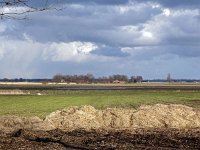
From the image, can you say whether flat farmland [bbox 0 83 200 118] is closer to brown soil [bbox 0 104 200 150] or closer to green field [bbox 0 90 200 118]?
green field [bbox 0 90 200 118]

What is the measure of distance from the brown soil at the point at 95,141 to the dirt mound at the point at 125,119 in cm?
502

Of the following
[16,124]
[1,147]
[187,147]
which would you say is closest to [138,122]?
[16,124]

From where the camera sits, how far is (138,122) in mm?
29453

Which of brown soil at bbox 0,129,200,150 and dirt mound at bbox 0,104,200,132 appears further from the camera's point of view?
dirt mound at bbox 0,104,200,132

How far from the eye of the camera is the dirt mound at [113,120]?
28109mm

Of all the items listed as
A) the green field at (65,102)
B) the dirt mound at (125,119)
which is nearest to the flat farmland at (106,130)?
the dirt mound at (125,119)

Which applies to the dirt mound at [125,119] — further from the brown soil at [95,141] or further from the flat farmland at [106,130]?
the brown soil at [95,141]

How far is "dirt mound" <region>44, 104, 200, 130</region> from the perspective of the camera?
95.2 feet

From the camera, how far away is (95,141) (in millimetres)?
20219

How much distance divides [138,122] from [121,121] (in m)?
0.98

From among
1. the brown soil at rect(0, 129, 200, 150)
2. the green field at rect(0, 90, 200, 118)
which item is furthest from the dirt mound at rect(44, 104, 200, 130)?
the green field at rect(0, 90, 200, 118)

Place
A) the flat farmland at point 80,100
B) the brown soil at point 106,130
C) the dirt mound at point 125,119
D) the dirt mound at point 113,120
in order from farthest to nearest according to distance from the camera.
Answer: the flat farmland at point 80,100
the dirt mound at point 125,119
the dirt mound at point 113,120
the brown soil at point 106,130

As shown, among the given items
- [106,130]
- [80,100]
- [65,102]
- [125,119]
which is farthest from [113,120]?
[80,100]

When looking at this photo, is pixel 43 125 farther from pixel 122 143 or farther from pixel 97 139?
pixel 122 143
